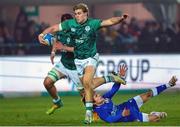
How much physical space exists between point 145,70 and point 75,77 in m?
9.21

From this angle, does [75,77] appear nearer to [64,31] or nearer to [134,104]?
[64,31]

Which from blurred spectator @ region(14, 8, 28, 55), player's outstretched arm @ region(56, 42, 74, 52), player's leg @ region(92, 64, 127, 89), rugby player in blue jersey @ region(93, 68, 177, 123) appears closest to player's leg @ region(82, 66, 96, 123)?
rugby player in blue jersey @ region(93, 68, 177, 123)

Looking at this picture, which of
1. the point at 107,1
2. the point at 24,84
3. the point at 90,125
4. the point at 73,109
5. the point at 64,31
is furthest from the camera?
the point at 107,1

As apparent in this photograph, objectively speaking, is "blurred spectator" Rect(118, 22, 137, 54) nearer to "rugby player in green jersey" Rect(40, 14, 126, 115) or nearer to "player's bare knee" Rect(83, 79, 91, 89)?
"rugby player in green jersey" Rect(40, 14, 126, 115)

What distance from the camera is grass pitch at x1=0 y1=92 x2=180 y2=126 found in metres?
18.0

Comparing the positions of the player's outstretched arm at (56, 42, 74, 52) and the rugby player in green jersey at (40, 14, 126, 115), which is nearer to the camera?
the player's outstretched arm at (56, 42, 74, 52)

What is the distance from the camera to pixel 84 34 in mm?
18156

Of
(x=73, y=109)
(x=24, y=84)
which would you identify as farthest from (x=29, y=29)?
(x=73, y=109)

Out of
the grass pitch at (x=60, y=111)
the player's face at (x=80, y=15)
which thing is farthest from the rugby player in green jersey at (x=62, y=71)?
the player's face at (x=80, y=15)

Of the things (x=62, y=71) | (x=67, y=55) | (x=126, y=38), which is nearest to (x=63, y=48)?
(x=67, y=55)

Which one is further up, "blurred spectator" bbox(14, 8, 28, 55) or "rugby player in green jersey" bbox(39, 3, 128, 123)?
"rugby player in green jersey" bbox(39, 3, 128, 123)

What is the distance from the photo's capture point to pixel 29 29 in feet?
99.5

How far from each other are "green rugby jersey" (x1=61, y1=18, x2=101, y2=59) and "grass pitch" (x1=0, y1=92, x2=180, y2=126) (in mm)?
1267

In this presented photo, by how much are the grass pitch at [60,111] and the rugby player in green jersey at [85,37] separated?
781 mm
